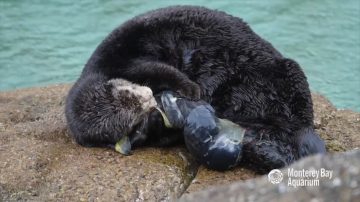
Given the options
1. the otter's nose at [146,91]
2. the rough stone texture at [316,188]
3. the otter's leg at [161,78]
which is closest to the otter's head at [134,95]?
the otter's nose at [146,91]

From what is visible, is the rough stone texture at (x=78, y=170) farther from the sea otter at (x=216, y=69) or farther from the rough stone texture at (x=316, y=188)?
the rough stone texture at (x=316, y=188)

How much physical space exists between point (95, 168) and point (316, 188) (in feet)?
8.18

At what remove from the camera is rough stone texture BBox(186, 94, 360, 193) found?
3883mm

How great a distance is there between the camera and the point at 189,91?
4.29m

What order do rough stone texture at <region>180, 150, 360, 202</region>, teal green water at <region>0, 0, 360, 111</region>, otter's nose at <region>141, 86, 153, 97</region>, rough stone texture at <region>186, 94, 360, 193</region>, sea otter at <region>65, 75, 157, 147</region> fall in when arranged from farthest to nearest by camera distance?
teal green water at <region>0, 0, 360, 111</region> < otter's nose at <region>141, 86, 153, 97</region> < sea otter at <region>65, 75, 157, 147</region> < rough stone texture at <region>186, 94, 360, 193</region> < rough stone texture at <region>180, 150, 360, 202</region>

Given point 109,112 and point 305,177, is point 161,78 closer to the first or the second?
point 109,112

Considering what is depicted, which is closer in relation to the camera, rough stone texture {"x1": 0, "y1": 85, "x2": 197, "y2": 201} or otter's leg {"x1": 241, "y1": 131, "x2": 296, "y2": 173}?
rough stone texture {"x1": 0, "y1": 85, "x2": 197, "y2": 201}

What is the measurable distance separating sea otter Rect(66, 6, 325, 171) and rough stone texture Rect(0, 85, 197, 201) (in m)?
0.23

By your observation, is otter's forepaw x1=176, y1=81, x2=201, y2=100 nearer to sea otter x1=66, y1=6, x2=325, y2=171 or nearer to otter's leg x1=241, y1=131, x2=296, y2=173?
sea otter x1=66, y1=6, x2=325, y2=171

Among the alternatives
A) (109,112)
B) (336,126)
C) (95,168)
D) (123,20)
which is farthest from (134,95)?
(123,20)

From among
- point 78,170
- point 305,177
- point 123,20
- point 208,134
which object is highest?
point 305,177

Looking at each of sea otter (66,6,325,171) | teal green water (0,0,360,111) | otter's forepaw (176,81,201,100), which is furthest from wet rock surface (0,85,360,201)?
teal green water (0,0,360,111)

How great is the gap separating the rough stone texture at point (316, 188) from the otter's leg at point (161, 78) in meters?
2.52

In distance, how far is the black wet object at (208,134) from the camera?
156 inches
